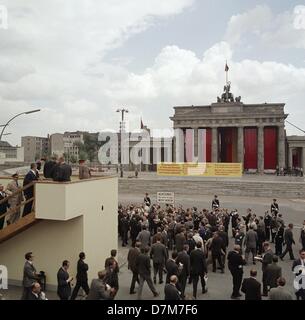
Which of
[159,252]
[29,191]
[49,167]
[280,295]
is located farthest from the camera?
[49,167]

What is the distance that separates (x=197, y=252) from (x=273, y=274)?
7.02ft

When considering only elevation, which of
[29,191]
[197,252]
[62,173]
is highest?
[62,173]

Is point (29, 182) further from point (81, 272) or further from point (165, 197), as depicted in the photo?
point (165, 197)

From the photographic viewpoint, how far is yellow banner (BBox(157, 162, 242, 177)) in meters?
41.0

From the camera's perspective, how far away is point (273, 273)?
10023mm

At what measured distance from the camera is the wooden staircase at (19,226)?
11070 mm

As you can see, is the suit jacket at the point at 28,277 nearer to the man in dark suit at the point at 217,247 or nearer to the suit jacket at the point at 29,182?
the suit jacket at the point at 29,182

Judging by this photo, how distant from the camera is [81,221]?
1155 centimetres

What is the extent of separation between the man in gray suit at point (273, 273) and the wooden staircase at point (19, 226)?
268 inches

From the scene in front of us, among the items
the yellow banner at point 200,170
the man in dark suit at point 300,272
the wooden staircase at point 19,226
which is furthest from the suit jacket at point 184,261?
the yellow banner at point 200,170

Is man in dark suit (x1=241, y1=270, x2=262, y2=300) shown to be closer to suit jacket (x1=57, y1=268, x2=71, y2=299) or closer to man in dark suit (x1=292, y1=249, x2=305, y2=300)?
man in dark suit (x1=292, y1=249, x2=305, y2=300)

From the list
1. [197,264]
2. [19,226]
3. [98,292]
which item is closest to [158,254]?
[197,264]

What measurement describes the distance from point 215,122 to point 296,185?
2440 centimetres
